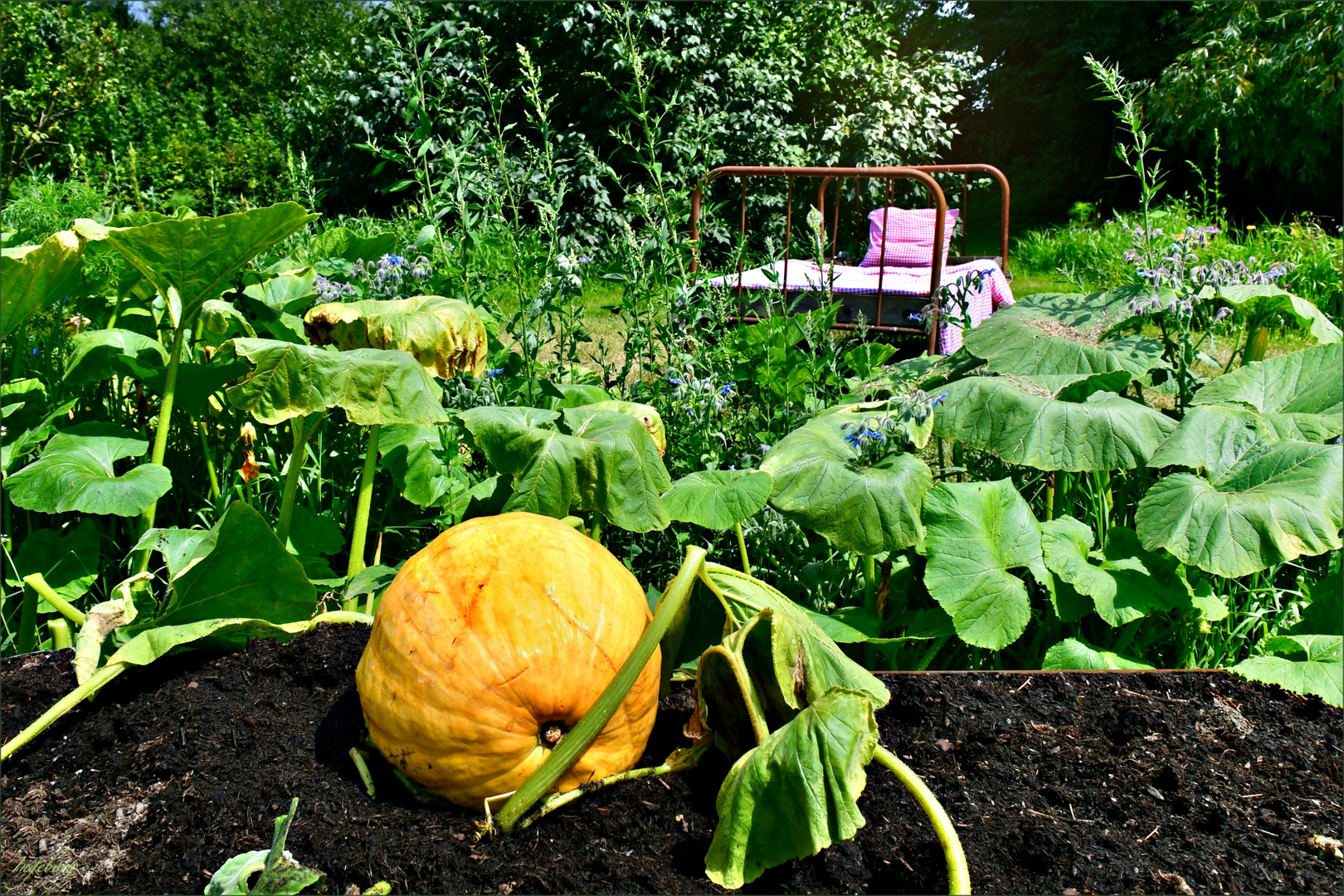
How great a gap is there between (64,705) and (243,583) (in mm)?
357

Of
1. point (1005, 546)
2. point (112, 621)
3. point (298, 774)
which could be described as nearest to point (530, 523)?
point (298, 774)

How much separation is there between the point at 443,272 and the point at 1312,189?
1382 cm

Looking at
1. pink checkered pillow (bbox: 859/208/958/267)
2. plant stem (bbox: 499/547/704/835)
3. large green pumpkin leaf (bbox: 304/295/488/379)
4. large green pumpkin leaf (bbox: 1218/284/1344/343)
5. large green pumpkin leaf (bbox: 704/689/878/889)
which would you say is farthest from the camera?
pink checkered pillow (bbox: 859/208/958/267)

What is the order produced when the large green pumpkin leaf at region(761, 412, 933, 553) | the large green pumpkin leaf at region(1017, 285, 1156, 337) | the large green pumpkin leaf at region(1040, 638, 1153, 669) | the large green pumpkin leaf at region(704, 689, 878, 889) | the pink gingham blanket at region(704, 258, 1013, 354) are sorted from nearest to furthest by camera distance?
the large green pumpkin leaf at region(704, 689, 878, 889) < the large green pumpkin leaf at region(761, 412, 933, 553) < the large green pumpkin leaf at region(1040, 638, 1153, 669) < the large green pumpkin leaf at region(1017, 285, 1156, 337) < the pink gingham blanket at region(704, 258, 1013, 354)

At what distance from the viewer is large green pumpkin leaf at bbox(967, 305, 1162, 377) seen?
2609 millimetres

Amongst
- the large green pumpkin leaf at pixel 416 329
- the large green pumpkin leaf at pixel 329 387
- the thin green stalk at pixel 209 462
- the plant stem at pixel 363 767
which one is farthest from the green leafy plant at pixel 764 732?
the thin green stalk at pixel 209 462

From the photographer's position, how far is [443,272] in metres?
3.02

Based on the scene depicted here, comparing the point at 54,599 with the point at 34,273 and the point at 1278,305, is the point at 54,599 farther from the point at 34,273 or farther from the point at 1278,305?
the point at 1278,305

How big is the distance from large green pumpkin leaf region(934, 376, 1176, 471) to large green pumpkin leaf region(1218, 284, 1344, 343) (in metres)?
0.57

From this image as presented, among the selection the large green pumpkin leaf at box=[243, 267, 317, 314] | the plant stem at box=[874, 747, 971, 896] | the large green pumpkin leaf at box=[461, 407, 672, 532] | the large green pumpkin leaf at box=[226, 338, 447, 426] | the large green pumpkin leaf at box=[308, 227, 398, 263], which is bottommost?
the plant stem at box=[874, 747, 971, 896]

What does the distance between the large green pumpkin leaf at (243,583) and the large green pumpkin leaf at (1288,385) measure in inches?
88.2

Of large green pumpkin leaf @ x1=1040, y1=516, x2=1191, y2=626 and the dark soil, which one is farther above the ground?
large green pumpkin leaf @ x1=1040, y1=516, x2=1191, y2=626

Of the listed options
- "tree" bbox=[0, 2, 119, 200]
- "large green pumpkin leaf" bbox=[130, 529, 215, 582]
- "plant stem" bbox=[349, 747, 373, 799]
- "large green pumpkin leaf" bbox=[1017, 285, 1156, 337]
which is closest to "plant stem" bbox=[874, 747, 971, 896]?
"plant stem" bbox=[349, 747, 373, 799]

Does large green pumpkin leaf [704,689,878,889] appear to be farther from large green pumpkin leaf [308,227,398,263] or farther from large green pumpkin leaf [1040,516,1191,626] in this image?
large green pumpkin leaf [308,227,398,263]
